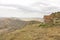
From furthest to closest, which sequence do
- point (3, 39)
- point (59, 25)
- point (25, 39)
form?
point (59, 25), point (3, 39), point (25, 39)

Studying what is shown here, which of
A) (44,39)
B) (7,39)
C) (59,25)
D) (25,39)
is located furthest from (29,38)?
(59,25)

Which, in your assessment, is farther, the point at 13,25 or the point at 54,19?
the point at 13,25

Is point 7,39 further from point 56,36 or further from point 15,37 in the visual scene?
point 56,36

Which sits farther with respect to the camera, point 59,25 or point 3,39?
point 59,25

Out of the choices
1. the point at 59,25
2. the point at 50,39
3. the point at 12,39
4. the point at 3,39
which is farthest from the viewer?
the point at 59,25

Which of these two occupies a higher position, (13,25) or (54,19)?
(54,19)

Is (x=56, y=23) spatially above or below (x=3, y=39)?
above

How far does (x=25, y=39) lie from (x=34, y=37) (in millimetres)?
691

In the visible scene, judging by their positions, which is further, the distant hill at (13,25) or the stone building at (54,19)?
the distant hill at (13,25)

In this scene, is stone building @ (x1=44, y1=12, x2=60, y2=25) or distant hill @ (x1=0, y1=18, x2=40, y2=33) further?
distant hill @ (x1=0, y1=18, x2=40, y2=33)

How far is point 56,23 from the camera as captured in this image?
16234mm

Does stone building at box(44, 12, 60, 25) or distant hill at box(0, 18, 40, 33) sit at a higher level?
stone building at box(44, 12, 60, 25)

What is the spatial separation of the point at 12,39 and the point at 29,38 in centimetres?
175

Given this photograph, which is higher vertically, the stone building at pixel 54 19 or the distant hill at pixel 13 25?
the stone building at pixel 54 19
